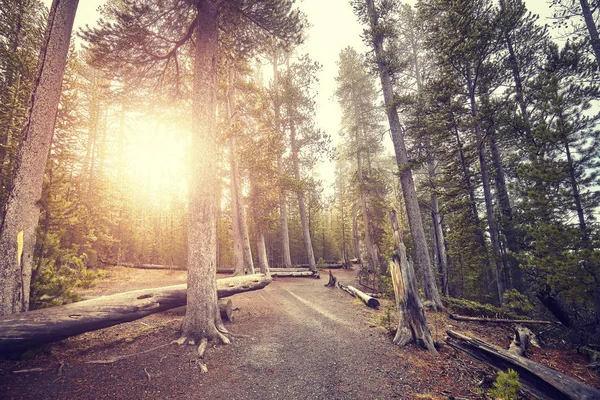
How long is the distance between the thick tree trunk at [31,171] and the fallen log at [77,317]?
62cm

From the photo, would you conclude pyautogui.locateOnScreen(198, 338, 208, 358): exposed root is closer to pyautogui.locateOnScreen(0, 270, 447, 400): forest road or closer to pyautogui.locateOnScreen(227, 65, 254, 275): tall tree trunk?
pyautogui.locateOnScreen(0, 270, 447, 400): forest road

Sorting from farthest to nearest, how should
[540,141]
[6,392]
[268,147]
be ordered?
[268,147]
[540,141]
[6,392]

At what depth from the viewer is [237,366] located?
15.4 feet

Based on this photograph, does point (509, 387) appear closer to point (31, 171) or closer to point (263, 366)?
point (263, 366)

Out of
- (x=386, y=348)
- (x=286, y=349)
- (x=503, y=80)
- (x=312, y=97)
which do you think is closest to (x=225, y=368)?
(x=286, y=349)

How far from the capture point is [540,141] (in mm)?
6938

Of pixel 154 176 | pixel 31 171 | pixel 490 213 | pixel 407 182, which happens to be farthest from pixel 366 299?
pixel 154 176

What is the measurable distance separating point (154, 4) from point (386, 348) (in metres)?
11.6

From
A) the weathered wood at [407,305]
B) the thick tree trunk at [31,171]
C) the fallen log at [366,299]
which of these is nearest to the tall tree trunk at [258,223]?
the fallen log at [366,299]

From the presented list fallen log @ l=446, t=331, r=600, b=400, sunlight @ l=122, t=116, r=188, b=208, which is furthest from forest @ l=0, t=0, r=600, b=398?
sunlight @ l=122, t=116, r=188, b=208

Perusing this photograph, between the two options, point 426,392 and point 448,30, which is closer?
point 426,392

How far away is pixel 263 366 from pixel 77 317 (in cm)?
409

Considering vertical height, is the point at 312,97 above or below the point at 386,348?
above

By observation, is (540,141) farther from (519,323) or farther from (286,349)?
(286,349)
